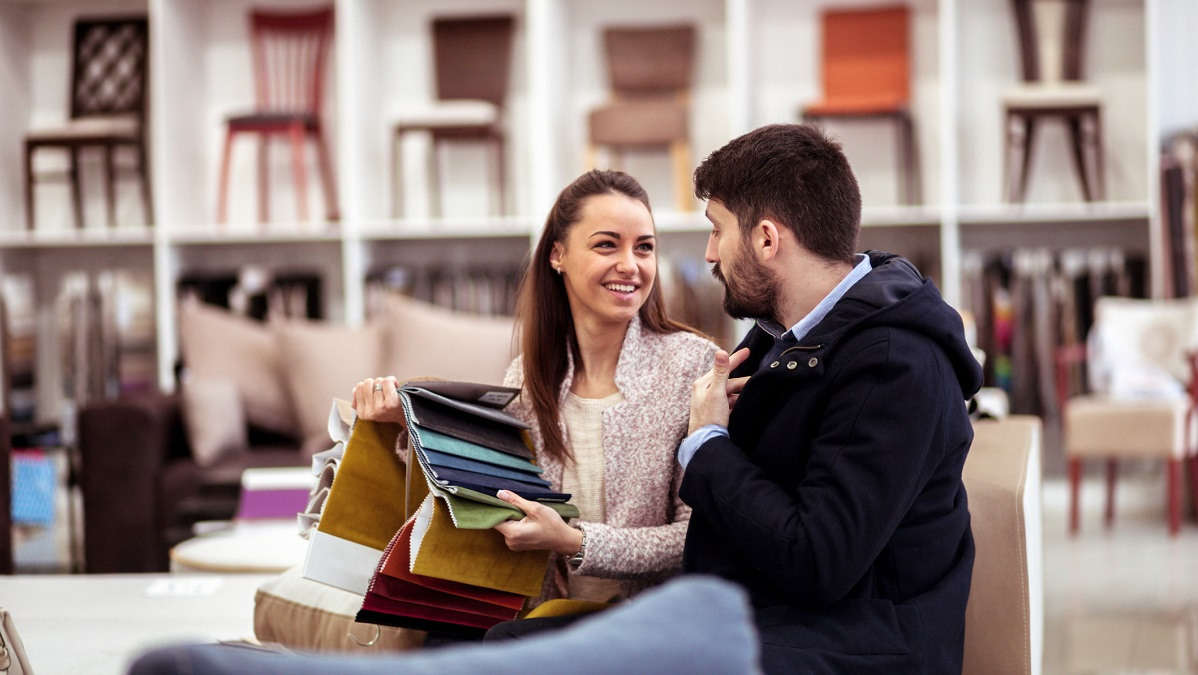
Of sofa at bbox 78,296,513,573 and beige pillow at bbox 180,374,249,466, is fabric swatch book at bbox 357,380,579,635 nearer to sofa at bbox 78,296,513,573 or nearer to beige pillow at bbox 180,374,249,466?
sofa at bbox 78,296,513,573

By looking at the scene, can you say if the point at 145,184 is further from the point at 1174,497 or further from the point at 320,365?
the point at 1174,497

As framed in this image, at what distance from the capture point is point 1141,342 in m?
5.27

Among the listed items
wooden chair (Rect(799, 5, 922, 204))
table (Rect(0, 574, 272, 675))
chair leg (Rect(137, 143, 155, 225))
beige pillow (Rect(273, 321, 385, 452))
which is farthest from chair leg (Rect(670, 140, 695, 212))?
table (Rect(0, 574, 272, 675))

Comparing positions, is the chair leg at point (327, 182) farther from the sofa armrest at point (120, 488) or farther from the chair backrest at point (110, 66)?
the sofa armrest at point (120, 488)

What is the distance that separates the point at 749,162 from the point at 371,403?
67 cm

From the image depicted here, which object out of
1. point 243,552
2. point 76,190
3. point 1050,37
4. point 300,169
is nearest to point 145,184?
point 76,190

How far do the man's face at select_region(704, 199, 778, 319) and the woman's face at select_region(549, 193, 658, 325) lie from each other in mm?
357

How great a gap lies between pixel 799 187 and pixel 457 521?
62cm

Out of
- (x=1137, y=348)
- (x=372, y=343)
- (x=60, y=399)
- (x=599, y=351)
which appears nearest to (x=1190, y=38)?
(x=1137, y=348)

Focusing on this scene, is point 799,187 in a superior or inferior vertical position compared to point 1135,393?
superior

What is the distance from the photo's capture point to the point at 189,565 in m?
A: 2.72

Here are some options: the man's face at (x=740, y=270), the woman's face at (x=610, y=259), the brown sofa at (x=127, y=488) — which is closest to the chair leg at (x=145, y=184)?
the brown sofa at (x=127, y=488)

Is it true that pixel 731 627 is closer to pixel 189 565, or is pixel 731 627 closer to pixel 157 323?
pixel 189 565

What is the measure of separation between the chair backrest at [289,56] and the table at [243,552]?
3454 millimetres
